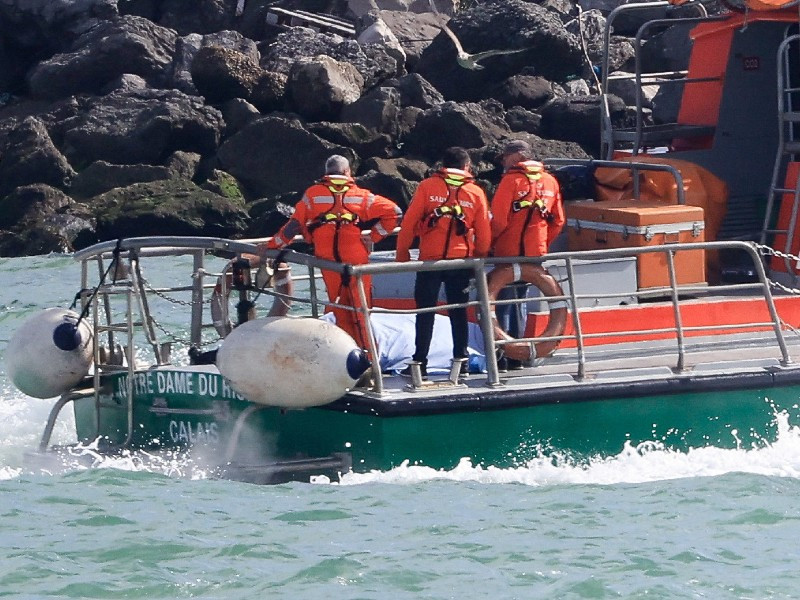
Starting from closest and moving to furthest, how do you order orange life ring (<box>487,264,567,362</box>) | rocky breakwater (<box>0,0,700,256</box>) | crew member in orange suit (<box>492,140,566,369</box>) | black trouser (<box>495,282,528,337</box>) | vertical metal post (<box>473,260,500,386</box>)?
vertical metal post (<box>473,260,500,386</box>) → orange life ring (<box>487,264,567,362</box>) → crew member in orange suit (<box>492,140,566,369</box>) → black trouser (<box>495,282,528,337</box>) → rocky breakwater (<box>0,0,700,256</box>)

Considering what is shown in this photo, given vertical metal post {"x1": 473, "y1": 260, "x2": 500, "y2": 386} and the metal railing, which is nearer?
the metal railing

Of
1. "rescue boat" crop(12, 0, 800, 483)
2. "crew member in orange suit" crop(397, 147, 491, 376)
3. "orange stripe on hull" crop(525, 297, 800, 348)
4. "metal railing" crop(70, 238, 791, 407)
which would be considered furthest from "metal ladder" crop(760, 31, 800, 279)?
"crew member in orange suit" crop(397, 147, 491, 376)

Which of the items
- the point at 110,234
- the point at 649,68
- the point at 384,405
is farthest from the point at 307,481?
the point at 649,68

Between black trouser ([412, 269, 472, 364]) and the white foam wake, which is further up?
black trouser ([412, 269, 472, 364])

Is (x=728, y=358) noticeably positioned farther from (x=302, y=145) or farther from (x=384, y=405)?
(x=302, y=145)

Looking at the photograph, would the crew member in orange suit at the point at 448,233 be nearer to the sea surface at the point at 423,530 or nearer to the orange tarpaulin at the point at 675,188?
the sea surface at the point at 423,530

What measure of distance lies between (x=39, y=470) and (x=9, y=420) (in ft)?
5.85

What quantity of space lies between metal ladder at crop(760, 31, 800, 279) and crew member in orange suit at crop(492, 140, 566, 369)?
184 centimetres

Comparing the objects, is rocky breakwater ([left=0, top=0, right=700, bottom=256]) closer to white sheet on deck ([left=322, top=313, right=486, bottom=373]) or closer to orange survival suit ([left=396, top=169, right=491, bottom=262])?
white sheet on deck ([left=322, top=313, right=486, bottom=373])

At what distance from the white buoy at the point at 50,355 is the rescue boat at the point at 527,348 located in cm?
1

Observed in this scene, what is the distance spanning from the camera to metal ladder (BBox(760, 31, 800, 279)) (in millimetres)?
9438

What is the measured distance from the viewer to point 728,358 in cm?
858

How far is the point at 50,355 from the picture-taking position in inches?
344

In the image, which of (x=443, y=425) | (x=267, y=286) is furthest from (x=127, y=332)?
(x=443, y=425)
